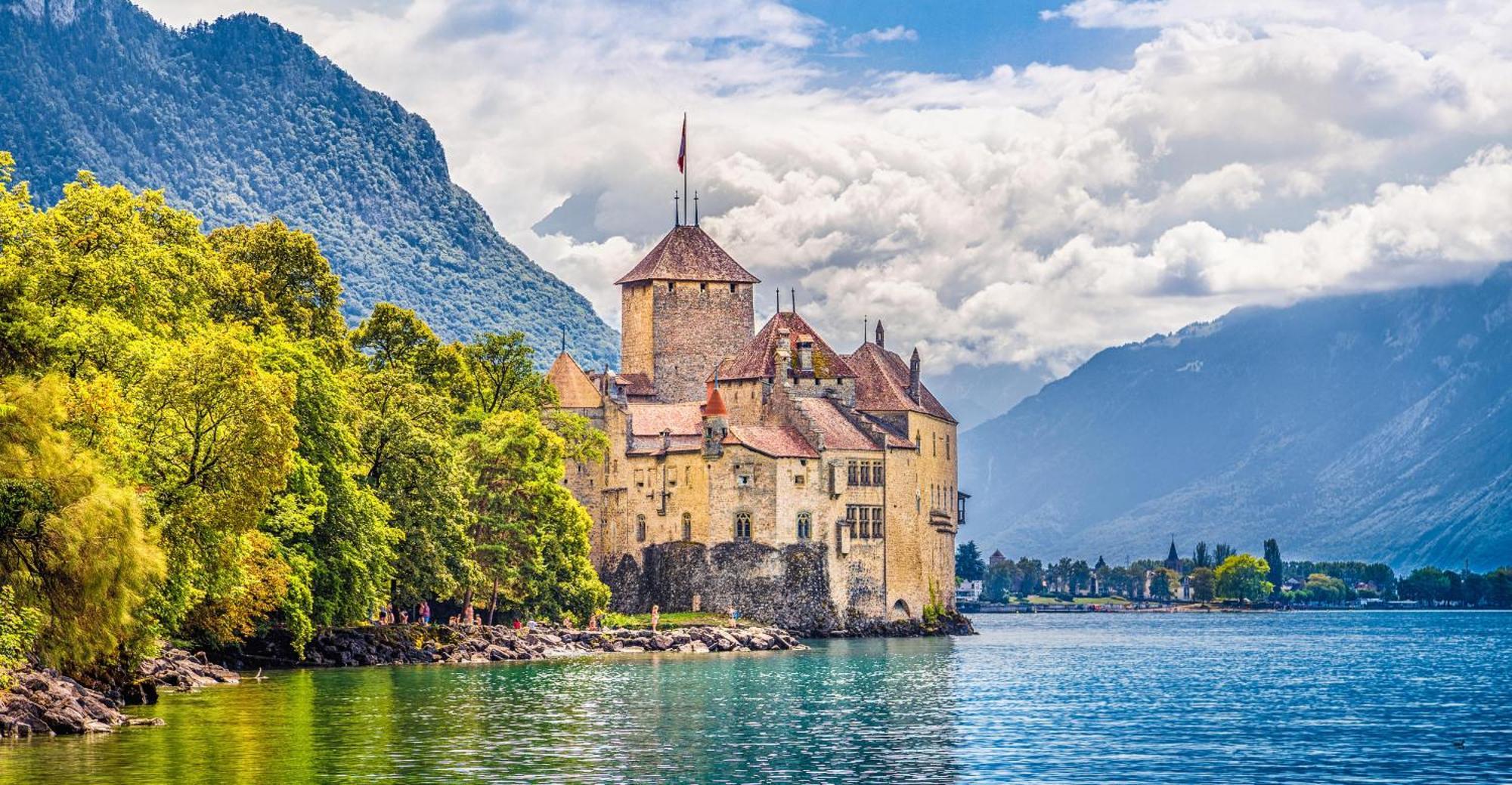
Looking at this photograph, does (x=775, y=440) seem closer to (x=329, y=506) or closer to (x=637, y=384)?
(x=637, y=384)

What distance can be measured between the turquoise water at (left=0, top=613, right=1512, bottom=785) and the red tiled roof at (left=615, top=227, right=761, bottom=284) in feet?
141

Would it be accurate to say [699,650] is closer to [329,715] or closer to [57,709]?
[329,715]

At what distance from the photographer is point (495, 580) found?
87750mm

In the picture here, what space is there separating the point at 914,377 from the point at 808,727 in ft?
237

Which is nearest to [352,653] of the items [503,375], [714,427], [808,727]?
[808,727]

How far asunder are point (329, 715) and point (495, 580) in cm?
3879

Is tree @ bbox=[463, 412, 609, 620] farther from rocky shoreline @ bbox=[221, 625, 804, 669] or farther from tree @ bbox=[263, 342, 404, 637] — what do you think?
tree @ bbox=[263, 342, 404, 637]

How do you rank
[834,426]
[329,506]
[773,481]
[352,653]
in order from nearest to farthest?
1. [329,506]
2. [352,653]
3. [773,481]
4. [834,426]

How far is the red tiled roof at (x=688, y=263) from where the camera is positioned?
12569cm

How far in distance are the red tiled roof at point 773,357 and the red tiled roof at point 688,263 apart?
25.0 ft

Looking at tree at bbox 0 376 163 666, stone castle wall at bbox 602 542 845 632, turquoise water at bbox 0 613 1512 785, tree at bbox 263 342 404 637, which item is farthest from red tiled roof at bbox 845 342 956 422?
tree at bbox 0 376 163 666

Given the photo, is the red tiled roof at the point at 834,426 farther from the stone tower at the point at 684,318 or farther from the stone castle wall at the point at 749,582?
→ the stone tower at the point at 684,318

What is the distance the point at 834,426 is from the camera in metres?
113

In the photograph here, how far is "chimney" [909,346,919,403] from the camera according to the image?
396ft
